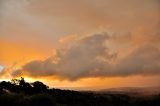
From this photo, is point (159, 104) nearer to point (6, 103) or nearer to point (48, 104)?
point (48, 104)

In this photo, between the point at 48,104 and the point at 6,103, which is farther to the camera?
the point at 48,104

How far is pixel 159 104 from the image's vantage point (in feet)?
648

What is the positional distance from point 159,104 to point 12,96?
78904 mm

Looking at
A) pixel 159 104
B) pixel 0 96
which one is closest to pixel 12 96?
pixel 0 96

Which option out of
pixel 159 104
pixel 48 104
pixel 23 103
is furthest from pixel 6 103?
pixel 159 104

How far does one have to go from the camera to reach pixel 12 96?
522 ft

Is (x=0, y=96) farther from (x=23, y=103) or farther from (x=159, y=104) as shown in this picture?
(x=159, y=104)

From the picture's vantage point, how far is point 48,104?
161m

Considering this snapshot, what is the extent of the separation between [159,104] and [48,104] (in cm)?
6516

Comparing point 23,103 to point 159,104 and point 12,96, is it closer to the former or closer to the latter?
point 12,96

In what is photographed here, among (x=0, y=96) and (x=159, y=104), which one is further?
(x=159, y=104)

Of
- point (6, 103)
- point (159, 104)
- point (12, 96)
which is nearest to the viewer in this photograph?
point (6, 103)

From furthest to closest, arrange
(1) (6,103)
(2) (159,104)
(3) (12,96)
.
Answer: (2) (159,104) < (3) (12,96) < (1) (6,103)

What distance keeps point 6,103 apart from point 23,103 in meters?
7.75
